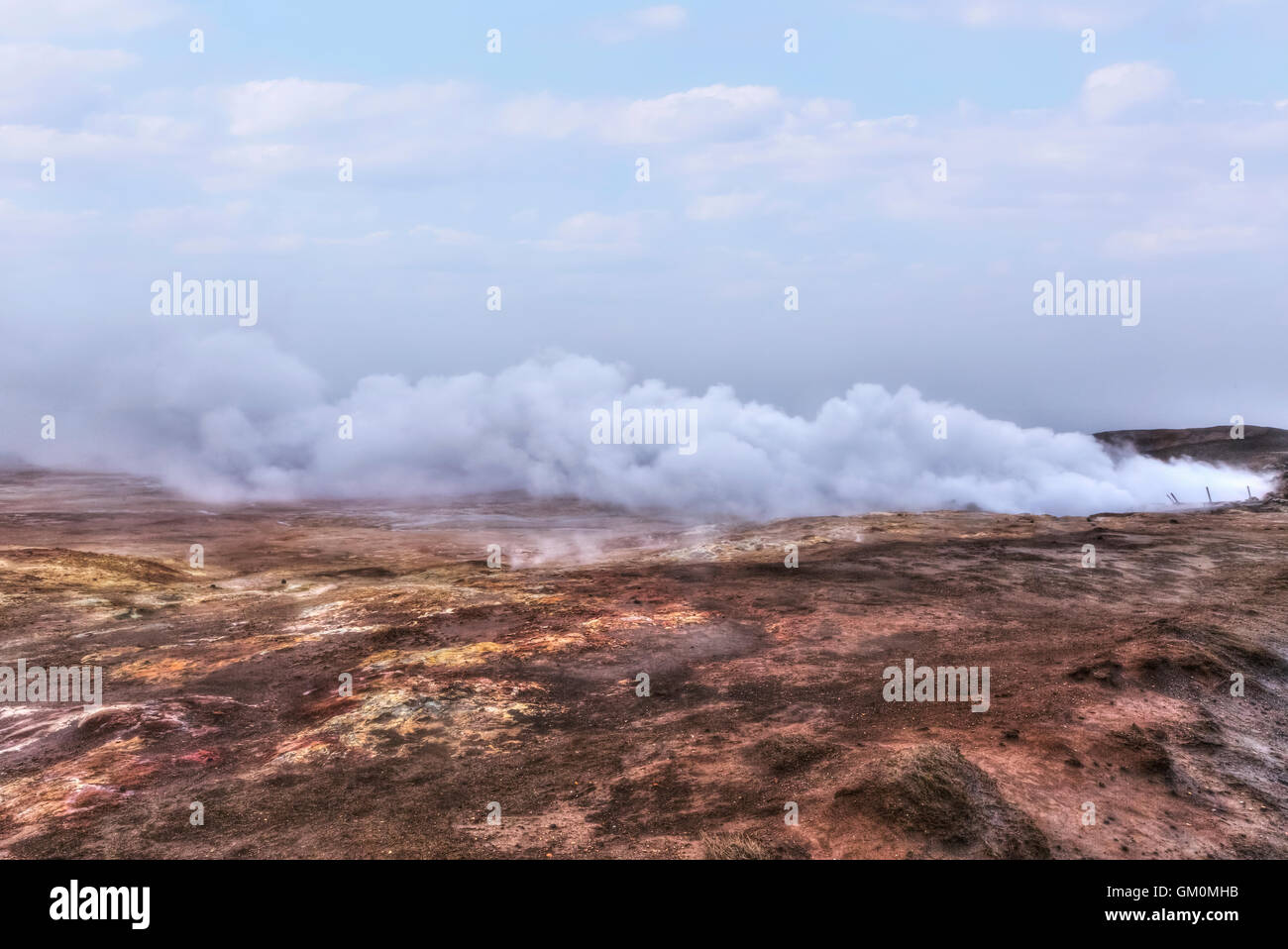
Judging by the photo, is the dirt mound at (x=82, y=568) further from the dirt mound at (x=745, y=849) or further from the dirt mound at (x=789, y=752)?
the dirt mound at (x=745, y=849)

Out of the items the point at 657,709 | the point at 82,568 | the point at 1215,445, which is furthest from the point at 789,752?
the point at 1215,445

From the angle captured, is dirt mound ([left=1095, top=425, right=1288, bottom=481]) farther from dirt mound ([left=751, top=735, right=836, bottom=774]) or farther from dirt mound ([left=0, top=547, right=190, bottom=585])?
dirt mound ([left=0, top=547, right=190, bottom=585])

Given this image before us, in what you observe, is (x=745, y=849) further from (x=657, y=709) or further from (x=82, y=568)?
(x=82, y=568)

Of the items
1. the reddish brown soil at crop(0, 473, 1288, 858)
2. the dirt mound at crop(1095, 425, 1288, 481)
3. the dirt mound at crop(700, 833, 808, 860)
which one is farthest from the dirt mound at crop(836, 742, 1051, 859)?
the dirt mound at crop(1095, 425, 1288, 481)

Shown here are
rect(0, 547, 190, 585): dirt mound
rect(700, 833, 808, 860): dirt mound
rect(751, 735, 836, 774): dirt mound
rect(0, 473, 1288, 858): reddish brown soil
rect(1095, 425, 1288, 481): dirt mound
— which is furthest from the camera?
rect(1095, 425, 1288, 481): dirt mound

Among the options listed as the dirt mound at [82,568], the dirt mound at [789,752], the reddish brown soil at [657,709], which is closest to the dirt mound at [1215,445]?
the reddish brown soil at [657,709]

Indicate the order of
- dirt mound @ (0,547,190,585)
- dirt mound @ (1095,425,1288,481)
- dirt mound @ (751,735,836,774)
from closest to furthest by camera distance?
dirt mound @ (751,735,836,774)
dirt mound @ (0,547,190,585)
dirt mound @ (1095,425,1288,481)

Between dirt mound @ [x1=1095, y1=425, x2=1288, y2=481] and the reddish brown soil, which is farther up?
dirt mound @ [x1=1095, y1=425, x2=1288, y2=481]
